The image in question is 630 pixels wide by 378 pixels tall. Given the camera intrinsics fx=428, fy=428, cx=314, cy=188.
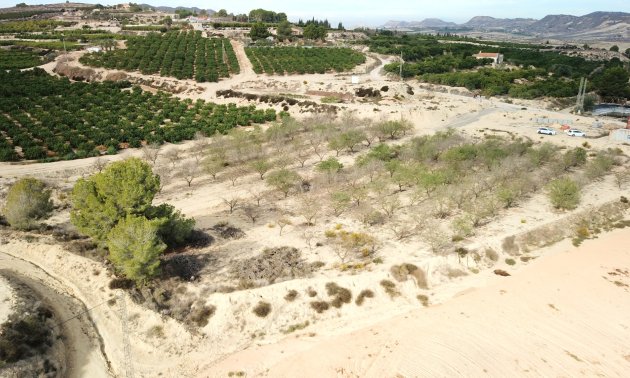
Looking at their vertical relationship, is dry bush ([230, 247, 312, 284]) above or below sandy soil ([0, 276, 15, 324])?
above

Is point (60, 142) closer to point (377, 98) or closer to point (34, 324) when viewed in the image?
point (34, 324)

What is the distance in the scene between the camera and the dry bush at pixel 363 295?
30028mm

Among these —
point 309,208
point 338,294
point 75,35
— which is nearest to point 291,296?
point 338,294

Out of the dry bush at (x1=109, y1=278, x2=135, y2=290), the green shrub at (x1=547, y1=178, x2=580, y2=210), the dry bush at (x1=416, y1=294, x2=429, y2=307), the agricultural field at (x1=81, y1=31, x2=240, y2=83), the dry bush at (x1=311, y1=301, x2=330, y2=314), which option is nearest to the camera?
the dry bush at (x1=311, y1=301, x2=330, y2=314)

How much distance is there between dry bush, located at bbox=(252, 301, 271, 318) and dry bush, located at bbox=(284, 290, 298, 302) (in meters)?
1.33

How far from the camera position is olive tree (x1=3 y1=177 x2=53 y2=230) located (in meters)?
37.5

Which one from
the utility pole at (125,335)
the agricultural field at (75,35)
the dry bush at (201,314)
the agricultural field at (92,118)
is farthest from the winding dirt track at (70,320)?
the agricultural field at (75,35)

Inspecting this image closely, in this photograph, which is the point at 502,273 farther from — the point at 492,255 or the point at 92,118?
the point at 92,118

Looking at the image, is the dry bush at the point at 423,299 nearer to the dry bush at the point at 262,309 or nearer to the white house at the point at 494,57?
the dry bush at the point at 262,309

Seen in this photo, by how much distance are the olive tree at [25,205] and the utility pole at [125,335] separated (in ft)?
48.2

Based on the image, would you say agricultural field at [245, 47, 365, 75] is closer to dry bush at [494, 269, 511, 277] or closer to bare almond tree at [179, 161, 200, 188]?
bare almond tree at [179, 161, 200, 188]

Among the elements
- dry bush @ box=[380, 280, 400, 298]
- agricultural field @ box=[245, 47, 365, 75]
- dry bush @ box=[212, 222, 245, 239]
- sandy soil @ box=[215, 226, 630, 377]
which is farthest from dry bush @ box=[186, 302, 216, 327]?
agricultural field @ box=[245, 47, 365, 75]

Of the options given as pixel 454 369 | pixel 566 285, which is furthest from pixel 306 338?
pixel 566 285

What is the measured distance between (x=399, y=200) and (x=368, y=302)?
16.7m
